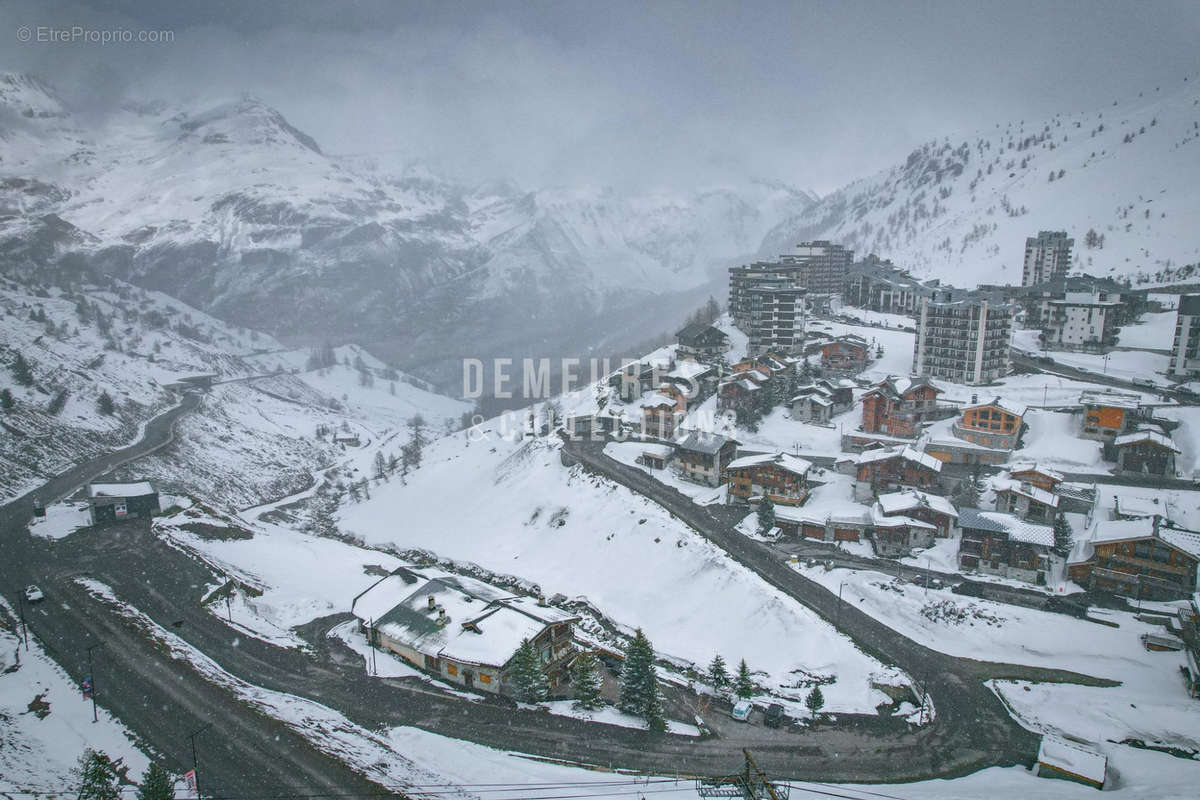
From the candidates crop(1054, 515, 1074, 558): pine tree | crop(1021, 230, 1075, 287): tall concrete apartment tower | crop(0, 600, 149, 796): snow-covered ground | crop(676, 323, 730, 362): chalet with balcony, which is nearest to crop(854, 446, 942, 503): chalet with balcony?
crop(1054, 515, 1074, 558): pine tree

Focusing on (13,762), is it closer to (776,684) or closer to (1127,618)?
(776,684)

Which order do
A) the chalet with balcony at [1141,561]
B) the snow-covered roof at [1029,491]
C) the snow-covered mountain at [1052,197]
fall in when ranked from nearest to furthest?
the chalet with balcony at [1141,561] → the snow-covered roof at [1029,491] → the snow-covered mountain at [1052,197]

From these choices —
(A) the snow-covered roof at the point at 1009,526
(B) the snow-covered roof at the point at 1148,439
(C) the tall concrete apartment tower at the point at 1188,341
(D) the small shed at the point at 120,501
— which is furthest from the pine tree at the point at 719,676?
(C) the tall concrete apartment tower at the point at 1188,341

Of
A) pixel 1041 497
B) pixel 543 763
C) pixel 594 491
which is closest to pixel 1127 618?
pixel 1041 497

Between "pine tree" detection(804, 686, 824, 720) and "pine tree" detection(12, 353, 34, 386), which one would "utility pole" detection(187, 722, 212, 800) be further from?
"pine tree" detection(12, 353, 34, 386)

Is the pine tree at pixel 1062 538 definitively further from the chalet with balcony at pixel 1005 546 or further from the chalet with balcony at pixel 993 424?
the chalet with balcony at pixel 993 424
